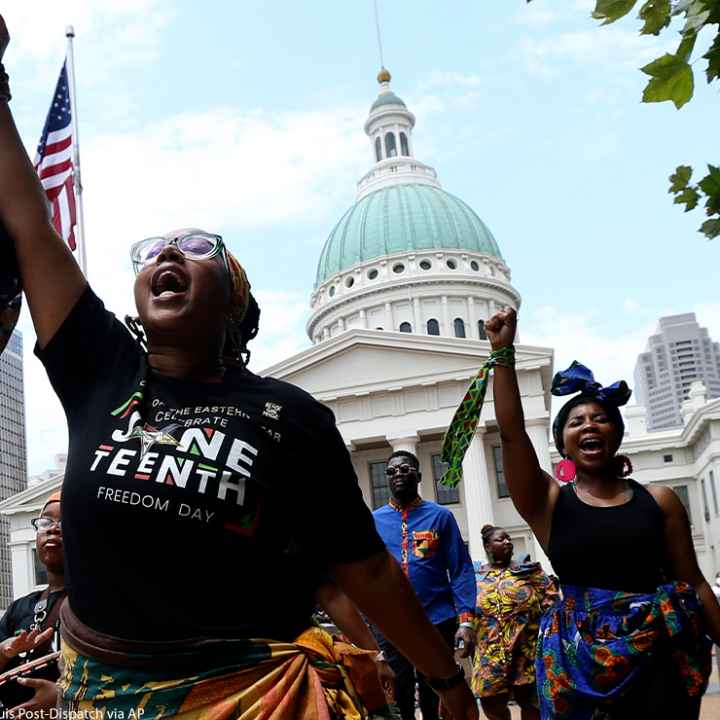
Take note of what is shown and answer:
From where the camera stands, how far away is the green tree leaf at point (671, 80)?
2.72 m

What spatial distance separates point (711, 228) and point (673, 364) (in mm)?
143896

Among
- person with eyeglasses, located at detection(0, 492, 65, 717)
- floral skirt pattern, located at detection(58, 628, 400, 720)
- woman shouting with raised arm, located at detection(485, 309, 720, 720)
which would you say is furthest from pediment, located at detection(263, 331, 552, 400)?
floral skirt pattern, located at detection(58, 628, 400, 720)

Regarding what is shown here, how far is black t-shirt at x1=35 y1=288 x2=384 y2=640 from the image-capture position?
180 cm

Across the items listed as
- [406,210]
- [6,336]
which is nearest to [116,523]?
[6,336]

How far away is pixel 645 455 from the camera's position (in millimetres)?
56406

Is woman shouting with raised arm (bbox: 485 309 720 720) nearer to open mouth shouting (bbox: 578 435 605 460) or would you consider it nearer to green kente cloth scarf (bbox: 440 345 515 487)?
open mouth shouting (bbox: 578 435 605 460)

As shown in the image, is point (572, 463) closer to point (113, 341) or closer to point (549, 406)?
point (113, 341)

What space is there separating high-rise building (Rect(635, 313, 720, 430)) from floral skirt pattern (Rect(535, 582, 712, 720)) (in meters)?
138

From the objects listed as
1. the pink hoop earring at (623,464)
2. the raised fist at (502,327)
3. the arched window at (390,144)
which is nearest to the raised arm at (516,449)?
the raised fist at (502,327)

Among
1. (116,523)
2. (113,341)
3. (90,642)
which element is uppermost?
(113,341)

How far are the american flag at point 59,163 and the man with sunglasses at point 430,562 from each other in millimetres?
6726

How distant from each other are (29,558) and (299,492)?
183 feet

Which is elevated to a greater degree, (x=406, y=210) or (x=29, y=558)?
(x=406, y=210)

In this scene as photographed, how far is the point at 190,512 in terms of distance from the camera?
5.94 ft
